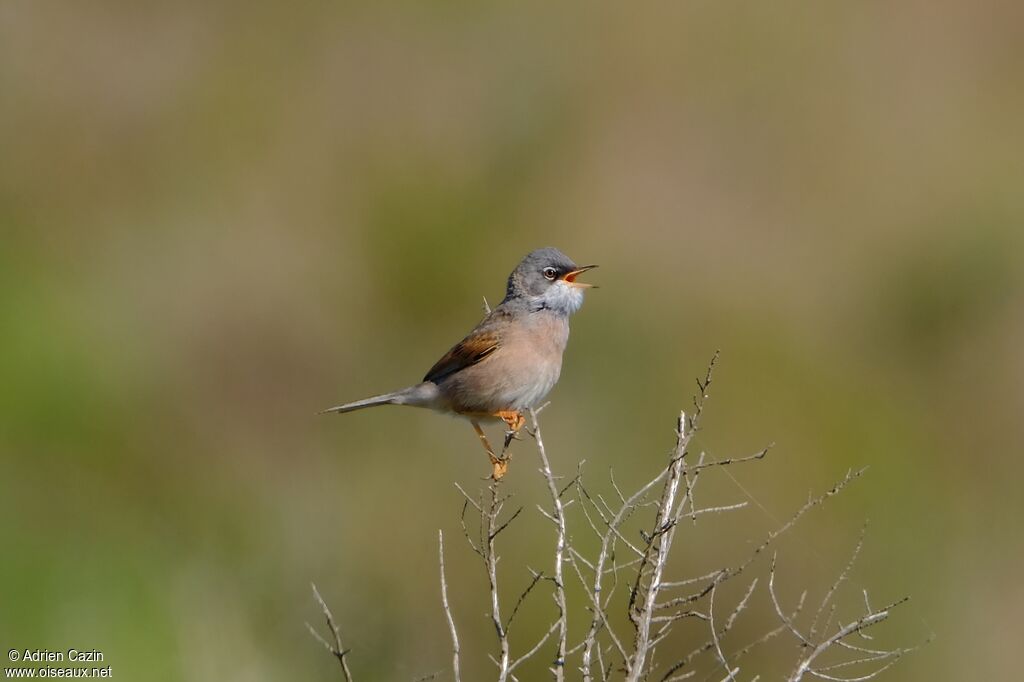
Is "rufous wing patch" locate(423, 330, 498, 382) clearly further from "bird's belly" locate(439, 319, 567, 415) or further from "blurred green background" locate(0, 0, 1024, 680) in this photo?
"blurred green background" locate(0, 0, 1024, 680)

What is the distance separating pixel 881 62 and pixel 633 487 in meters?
8.99

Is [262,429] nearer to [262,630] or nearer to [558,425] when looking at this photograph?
[558,425]

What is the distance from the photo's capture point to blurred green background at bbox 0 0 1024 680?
43.9 ft

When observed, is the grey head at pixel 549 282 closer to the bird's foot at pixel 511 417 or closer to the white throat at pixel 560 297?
the white throat at pixel 560 297

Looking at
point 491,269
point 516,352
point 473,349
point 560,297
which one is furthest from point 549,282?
point 491,269

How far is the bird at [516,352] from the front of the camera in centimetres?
824

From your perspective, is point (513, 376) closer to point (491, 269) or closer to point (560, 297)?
point (560, 297)

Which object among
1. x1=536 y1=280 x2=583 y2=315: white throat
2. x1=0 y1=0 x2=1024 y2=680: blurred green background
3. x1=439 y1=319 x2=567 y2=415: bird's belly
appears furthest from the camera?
x1=0 y1=0 x2=1024 y2=680: blurred green background

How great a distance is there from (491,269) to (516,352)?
8.21m

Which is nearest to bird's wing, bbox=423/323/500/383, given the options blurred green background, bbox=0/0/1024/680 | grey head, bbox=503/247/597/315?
grey head, bbox=503/247/597/315

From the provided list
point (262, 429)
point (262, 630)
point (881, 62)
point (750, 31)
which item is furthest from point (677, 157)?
point (262, 630)

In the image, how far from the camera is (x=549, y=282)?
848 cm

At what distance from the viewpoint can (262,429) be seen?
1585 centimetres

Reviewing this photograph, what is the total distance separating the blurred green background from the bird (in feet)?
11.6
